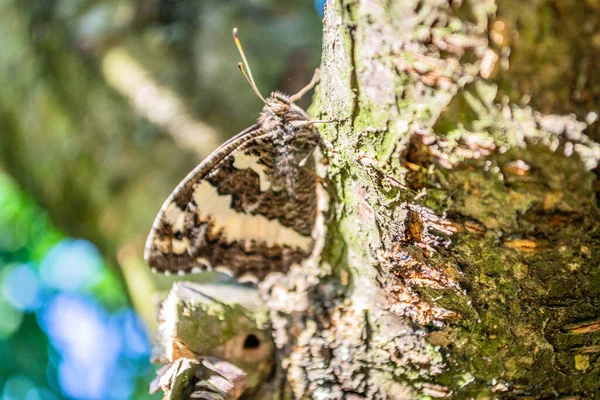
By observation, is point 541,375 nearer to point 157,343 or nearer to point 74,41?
point 157,343

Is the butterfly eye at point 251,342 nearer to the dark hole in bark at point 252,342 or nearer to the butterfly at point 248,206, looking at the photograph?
the dark hole in bark at point 252,342

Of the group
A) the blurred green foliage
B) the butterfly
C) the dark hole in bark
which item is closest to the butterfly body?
the butterfly

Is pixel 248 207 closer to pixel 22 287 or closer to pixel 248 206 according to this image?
pixel 248 206

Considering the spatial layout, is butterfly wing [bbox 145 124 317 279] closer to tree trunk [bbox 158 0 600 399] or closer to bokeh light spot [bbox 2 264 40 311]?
tree trunk [bbox 158 0 600 399]

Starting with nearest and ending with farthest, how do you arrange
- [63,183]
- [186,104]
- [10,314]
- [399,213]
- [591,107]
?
[591,107] → [399,213] → [186,104] → [63,183] → [10,314]

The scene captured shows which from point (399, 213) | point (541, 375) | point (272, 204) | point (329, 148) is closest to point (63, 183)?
point (272, 204)

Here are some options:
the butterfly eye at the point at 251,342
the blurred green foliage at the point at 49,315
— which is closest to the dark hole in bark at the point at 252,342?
the butterfly eye at the point at 251,342
